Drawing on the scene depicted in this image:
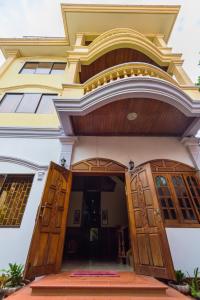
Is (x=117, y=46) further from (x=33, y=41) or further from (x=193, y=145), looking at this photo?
(x=193, y=145)

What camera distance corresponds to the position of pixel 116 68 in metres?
4.40

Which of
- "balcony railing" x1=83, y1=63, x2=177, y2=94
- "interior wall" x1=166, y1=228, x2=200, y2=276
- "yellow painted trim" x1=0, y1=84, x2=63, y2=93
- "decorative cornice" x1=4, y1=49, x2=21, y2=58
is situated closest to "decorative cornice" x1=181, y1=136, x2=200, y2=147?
"balcony railing" x1=83, y1=63, x2=177, y2=94

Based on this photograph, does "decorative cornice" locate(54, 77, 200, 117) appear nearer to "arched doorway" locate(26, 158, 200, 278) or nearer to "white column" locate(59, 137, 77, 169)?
"white column" locate(59, 137, 77, 169)

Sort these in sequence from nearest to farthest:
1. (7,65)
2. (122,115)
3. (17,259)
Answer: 1. (17,259)
2. (122,115)
3. (7,65)

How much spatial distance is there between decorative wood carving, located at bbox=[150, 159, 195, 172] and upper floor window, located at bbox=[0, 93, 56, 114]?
12.0 ft

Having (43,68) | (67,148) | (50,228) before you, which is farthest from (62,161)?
(43,68)

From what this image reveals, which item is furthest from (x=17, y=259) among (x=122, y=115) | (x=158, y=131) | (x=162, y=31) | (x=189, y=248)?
(x=162, y=31)

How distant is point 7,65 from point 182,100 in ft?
22.8

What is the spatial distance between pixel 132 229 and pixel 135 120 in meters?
2.66

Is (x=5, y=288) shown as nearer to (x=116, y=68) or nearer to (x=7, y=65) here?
(x=116, y=68)

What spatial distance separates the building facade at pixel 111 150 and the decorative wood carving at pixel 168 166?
3 centimetres

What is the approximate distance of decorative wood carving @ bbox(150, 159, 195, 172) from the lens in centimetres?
437

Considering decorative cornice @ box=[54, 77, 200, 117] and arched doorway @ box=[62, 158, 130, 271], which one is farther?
arched doorway @ box=[62, 158, 130, 271]

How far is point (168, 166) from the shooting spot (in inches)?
174
